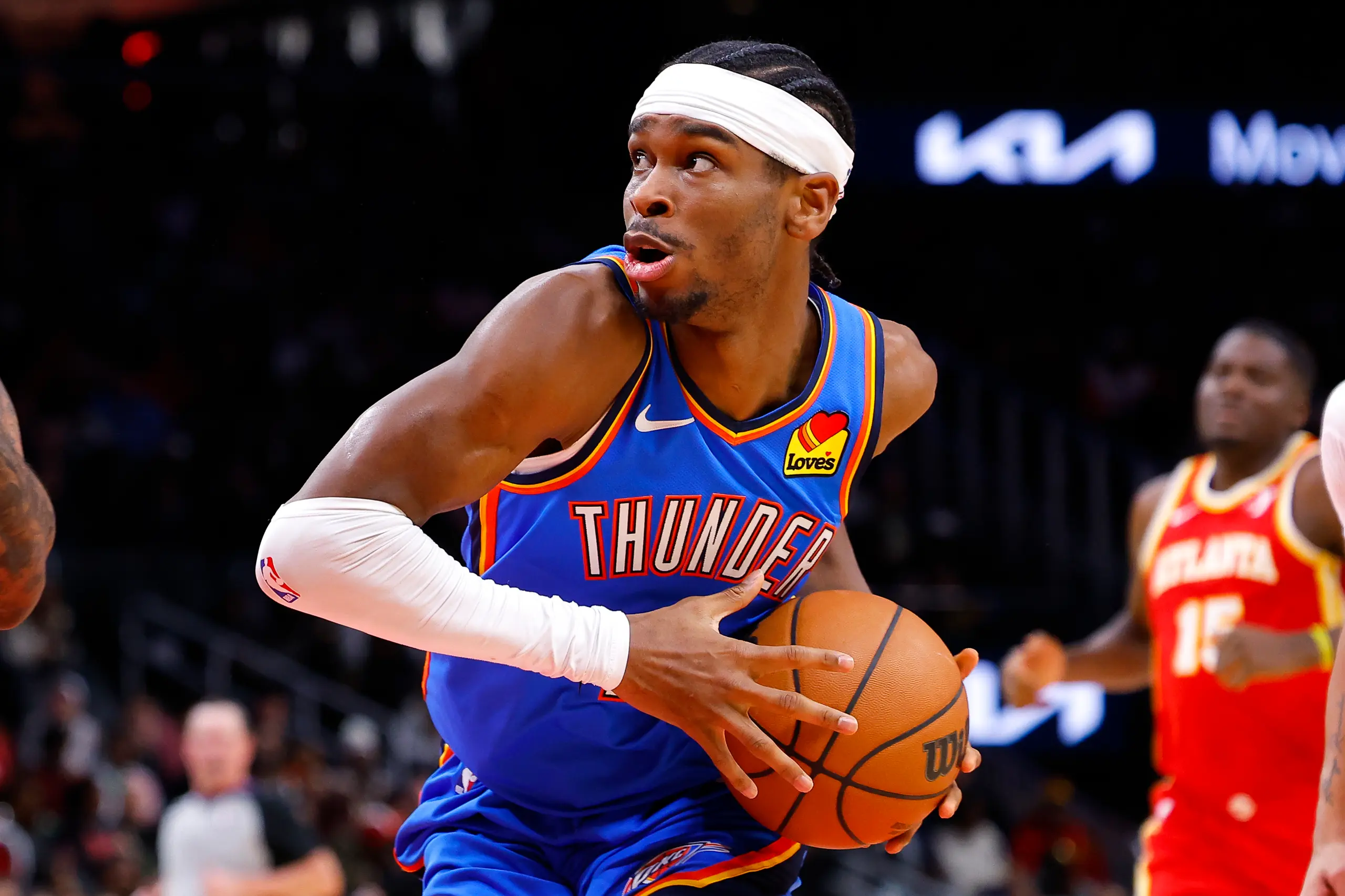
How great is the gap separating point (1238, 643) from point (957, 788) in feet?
5.40

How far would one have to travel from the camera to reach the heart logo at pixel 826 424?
122 inches

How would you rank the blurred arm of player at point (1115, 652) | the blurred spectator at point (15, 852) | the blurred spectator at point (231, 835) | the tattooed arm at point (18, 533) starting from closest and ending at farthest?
the tattooed arm at point (18, 533), the blurred arm of player at point (1115, 652), the blurred spectator at point (231, 835), the blurred spectator at point (15, 852)

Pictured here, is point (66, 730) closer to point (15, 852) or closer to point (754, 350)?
point (15, 852)

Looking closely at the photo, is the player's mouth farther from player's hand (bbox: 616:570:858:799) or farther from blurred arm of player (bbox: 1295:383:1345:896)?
blurred arm of player (bbox: 1295:383:1345:896)

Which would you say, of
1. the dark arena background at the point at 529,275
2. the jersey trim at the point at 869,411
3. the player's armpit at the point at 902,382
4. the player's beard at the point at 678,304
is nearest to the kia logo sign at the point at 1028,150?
the dark arena background at the point at 529,275

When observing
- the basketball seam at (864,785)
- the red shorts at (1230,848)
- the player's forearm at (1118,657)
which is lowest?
the red shorts at (1230,848)

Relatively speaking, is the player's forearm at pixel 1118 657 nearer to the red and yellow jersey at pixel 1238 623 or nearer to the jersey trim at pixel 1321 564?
the red and yellow jersey at pixel 1238 623

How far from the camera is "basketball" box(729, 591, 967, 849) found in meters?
2.80

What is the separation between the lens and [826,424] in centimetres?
310

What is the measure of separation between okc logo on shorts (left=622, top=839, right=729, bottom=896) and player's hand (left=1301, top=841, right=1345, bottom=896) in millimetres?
1004

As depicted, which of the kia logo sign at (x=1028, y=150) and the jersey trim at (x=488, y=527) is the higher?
the kia logo sign at (x=1028, y=150)

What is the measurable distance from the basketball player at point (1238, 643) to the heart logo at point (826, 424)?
1717 millimetres

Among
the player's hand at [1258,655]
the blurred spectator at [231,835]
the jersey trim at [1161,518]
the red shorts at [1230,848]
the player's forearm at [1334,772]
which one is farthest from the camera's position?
the blurred spectator at [231,835]

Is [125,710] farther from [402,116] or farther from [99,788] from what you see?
[402,116]
